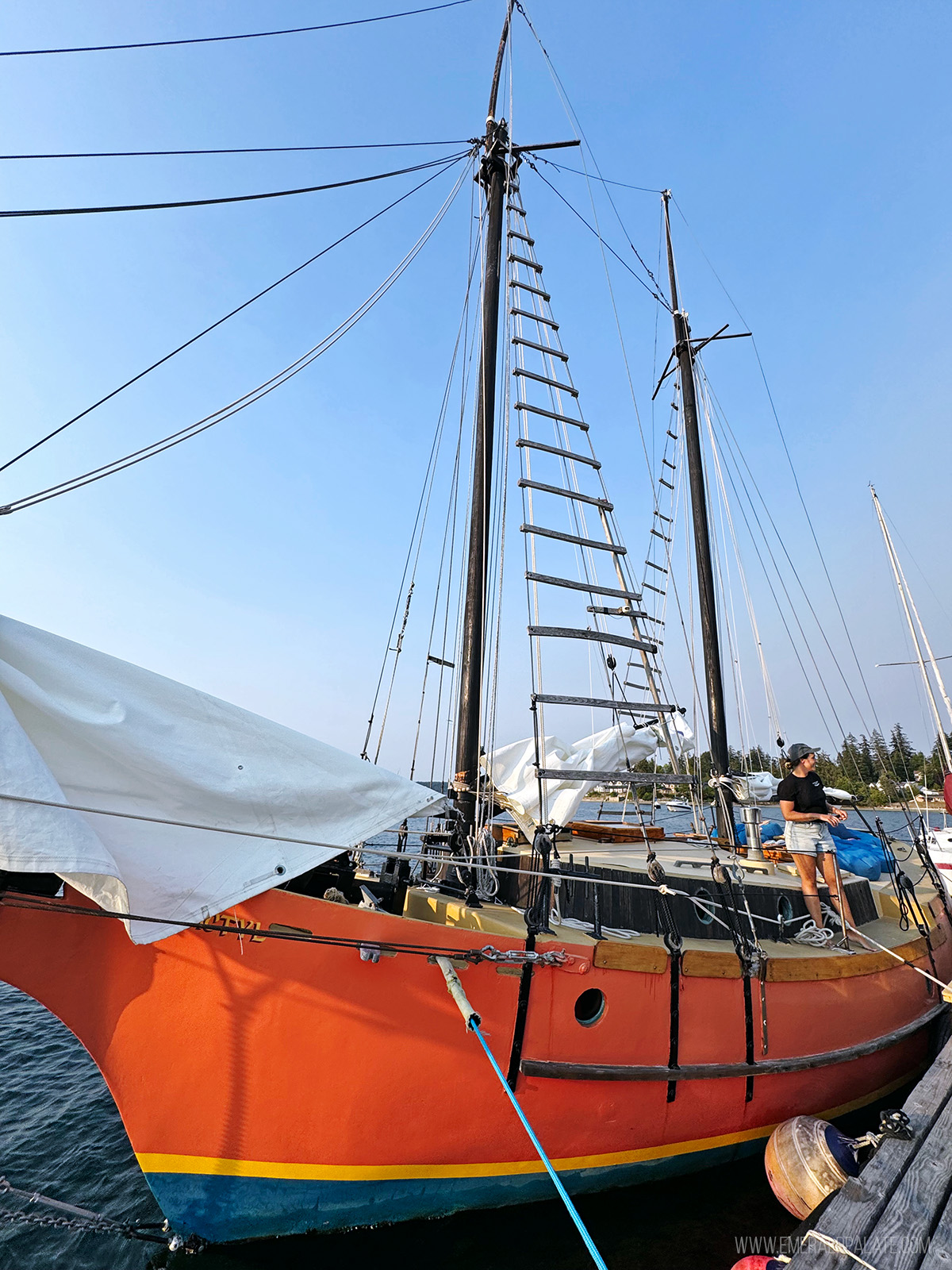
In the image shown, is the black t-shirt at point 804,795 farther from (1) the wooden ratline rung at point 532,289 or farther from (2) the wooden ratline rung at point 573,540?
(1) the wooden ratline rung at point 532,289

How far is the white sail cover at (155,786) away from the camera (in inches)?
104

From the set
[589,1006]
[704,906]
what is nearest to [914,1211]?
[589,1006]

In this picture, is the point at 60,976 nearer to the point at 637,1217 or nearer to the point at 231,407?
the point at 231,407

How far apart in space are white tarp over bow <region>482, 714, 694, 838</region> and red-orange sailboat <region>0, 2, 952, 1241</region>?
2.99ft

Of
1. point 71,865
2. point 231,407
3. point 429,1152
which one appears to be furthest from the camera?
point 231,407

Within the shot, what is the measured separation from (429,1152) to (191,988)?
6.75 feet

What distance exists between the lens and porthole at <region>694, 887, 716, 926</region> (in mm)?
5266

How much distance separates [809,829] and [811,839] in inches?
4.1

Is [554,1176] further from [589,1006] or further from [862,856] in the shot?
[862,856]

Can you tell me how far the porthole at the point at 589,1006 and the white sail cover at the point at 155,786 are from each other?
2.27 metres

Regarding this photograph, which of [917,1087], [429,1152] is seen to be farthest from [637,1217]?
[917,1087]

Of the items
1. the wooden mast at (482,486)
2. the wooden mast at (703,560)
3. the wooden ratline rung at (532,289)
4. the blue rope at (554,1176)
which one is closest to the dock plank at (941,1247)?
the blue rope at (554,1176)

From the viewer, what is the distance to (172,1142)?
3.59m

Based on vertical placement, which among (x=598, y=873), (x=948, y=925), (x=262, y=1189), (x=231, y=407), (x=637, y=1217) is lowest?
(x=637, y=1217)
